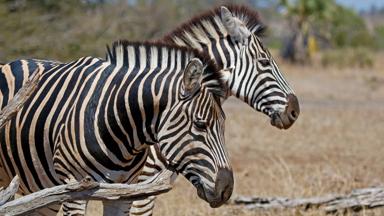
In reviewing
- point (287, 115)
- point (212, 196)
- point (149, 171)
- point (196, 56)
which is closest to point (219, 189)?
point (212, 196)

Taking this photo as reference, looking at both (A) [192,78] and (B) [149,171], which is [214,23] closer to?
(B) [149,171]

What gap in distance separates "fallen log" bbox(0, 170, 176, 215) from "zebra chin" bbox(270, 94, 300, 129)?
9.37 ft

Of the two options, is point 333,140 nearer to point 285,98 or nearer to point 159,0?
point 285,98

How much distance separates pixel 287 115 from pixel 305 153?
629 centimetres

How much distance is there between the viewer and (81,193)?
4500mm

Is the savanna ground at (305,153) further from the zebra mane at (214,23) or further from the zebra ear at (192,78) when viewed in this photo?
the zebra ear at (192,78)

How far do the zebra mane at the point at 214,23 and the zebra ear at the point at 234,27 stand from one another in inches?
2.2

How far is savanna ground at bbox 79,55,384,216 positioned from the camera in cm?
916

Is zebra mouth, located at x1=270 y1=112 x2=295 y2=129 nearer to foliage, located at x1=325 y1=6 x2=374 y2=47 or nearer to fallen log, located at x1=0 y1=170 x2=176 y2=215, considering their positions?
fallen log, located at x1=0 y1=170 x2=176 y2=215

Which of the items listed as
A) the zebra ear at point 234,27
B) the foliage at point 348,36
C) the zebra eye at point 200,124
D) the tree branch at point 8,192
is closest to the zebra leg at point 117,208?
the zebra eye at point 200,124

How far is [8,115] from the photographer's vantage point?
469 cm

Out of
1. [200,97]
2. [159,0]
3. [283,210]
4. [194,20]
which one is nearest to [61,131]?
[200,97]

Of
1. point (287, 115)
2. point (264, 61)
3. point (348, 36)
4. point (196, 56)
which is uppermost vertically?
point (348, 36)

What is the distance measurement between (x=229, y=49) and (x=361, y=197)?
184 centimetres
